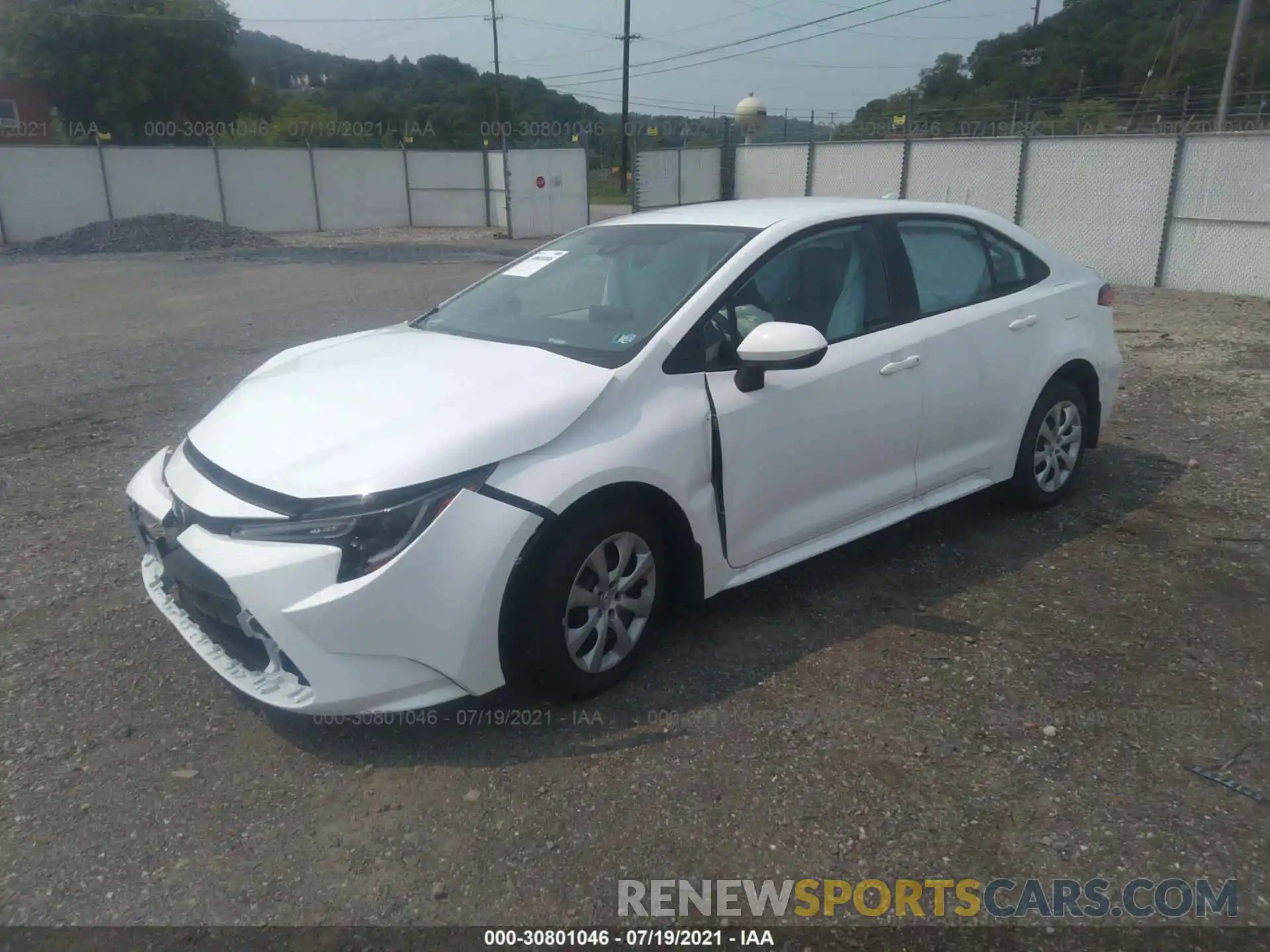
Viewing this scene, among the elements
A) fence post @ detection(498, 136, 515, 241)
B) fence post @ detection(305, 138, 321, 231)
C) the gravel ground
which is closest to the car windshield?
the gravel ground

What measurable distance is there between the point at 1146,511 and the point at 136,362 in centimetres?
858

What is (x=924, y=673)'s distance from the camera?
361 centimetres

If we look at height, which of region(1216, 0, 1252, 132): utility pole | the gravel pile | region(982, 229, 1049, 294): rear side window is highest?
region(1216, 0, 1252, 132): utility pole

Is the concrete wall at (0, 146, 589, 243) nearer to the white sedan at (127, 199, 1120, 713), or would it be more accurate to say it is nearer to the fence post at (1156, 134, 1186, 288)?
the fence post at (1156, 134, 1186, 288)

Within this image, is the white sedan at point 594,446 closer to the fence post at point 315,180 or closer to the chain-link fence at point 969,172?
the chain-link fence at point 969,172

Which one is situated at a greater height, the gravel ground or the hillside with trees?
the hillside with trees

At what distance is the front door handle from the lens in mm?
4090

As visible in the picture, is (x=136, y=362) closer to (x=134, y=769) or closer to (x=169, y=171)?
(x=134, y=769)

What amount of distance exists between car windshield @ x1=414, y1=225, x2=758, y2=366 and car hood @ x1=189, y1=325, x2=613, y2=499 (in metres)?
0.18

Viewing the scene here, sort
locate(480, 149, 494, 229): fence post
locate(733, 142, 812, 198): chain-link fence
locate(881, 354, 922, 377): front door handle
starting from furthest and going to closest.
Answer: locate(480, 149, 494, 229): fence post → locate(733, 142, 812, 198): chain-link fence → locate(881, 354, 922, 377): front door handle

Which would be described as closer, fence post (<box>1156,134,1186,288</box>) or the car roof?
the car roof

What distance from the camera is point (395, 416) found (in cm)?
320

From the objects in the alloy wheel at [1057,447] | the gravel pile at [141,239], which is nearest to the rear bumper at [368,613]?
the alloy wheel at [1057,447]

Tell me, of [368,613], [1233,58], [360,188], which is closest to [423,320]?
[368,613]
